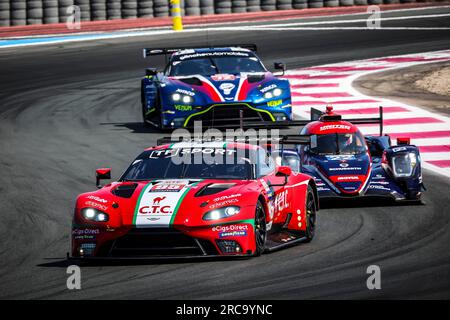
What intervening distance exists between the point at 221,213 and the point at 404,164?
4.01m

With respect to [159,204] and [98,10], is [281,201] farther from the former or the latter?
[98,10]

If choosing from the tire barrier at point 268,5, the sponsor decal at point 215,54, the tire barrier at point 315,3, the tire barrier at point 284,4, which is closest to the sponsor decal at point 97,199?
the sponsor decal at point 215,54

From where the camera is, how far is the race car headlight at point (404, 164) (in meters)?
13.2

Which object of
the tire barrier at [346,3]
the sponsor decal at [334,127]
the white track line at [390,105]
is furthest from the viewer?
the tire barrier at [346,3]

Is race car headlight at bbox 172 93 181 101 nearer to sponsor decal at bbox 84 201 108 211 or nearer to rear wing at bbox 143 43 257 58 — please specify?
rear wing at bbox 143 43 257 58

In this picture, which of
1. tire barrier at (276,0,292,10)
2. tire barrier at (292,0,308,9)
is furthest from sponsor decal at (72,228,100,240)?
tire barrier at (292,0,308,9)

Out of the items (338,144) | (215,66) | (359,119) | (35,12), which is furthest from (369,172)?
(35,12)

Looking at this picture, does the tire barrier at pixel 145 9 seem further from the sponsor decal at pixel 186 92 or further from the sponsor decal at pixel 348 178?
the sponsor decal at pixel 348 178

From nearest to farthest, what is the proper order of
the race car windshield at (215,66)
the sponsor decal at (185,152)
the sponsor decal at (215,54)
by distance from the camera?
1. the sponsor decal at (185,152)
2. the race car windshield at (215,66)
3. the sponsor decal at (215,54)

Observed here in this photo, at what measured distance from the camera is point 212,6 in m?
38.0

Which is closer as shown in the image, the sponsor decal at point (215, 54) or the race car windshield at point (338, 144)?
the race car windshield at point (338, 144)

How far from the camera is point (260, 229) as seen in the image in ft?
34.0

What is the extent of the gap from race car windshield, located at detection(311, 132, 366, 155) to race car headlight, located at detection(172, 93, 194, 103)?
16.1 feet

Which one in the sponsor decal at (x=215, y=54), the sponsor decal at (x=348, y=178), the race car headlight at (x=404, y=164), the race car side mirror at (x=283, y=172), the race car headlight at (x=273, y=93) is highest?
the sponsor decal at (x=215, y=54)
